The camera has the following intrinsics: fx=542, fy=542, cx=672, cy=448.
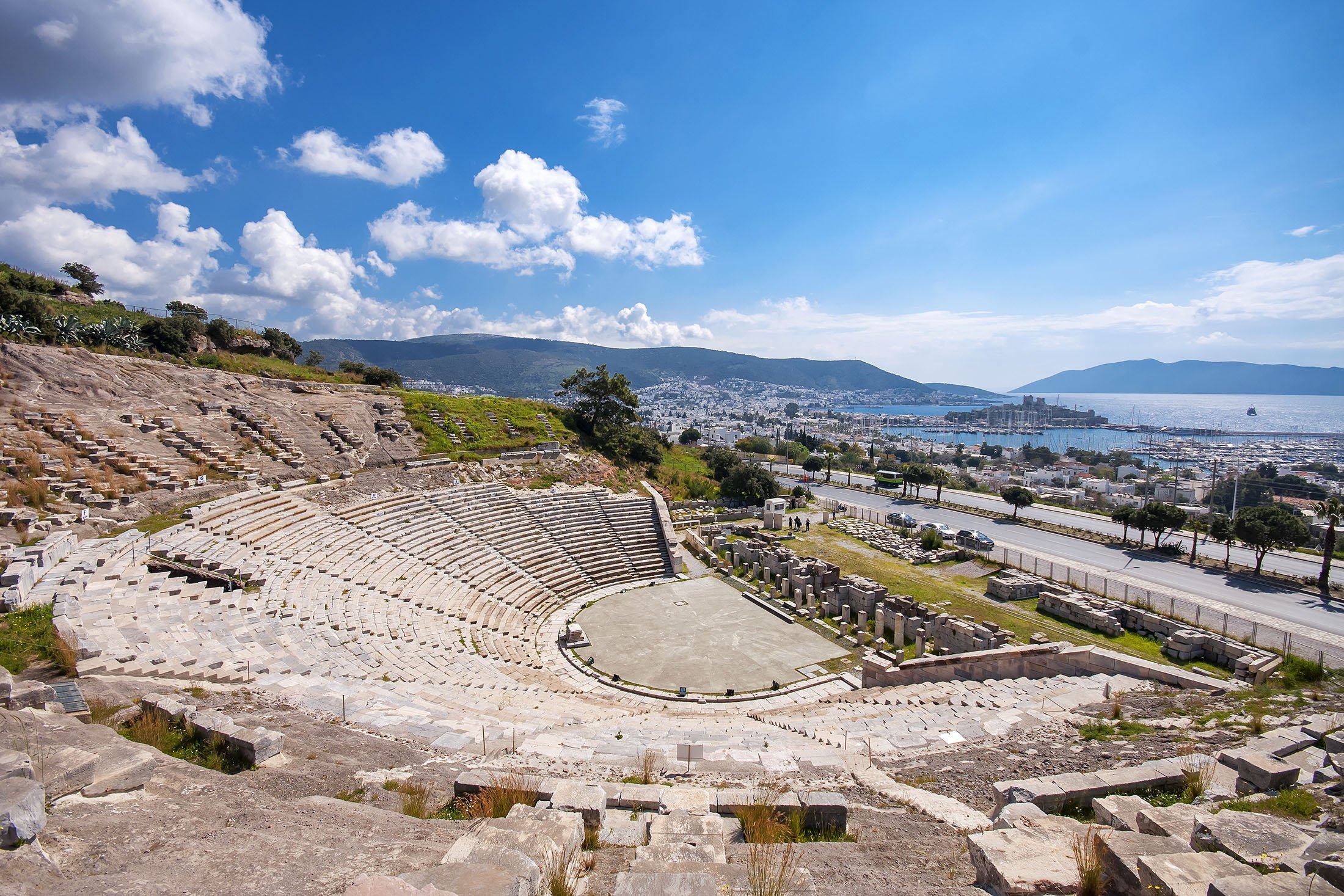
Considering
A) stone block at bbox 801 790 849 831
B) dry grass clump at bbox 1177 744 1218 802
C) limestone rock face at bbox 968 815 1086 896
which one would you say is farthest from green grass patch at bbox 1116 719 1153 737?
Result: stone block at bbox 801 790 849 831

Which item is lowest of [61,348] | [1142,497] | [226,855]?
[1142,497]

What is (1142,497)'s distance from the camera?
186 feet

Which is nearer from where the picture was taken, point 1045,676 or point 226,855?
point 226,855

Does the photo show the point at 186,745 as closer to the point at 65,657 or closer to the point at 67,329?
the point at 65,657

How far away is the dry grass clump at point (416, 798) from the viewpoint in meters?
Answer: 5.56

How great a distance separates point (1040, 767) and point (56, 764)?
37.4 ft

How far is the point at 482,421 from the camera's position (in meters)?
37.2

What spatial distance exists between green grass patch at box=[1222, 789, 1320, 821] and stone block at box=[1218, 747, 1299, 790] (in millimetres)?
256

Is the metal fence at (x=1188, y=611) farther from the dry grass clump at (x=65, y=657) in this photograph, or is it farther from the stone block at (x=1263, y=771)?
the dry grass clump at (x=65, y=657)

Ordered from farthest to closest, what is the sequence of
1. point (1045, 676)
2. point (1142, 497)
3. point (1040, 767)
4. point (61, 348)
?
point (1142, 497)
point (61, 348)
point (1045, 676)
point (1040, 767)

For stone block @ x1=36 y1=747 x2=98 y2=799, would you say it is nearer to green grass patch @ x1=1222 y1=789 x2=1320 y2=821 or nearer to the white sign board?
the white sign board

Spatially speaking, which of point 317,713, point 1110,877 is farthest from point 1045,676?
point 317,713

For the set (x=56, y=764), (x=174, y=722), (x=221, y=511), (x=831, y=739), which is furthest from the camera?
(x=221, y=511)

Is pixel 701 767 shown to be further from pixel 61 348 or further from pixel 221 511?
pixel 61 348
